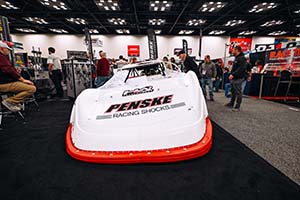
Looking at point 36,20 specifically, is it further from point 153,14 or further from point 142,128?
point 142,128

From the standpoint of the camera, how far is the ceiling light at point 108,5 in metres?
7.59

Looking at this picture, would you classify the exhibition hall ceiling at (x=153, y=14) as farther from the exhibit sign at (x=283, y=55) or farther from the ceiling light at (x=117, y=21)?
the exhibit sign at (x=283, y=55)

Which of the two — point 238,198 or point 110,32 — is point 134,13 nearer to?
point 110,32

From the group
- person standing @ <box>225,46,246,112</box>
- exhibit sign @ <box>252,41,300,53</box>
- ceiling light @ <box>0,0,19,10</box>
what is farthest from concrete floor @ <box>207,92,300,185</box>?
ceiling light @ <box>0,0,19,10</box>

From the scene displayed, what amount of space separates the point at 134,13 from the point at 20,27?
925 centimetres

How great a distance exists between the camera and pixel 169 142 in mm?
1360

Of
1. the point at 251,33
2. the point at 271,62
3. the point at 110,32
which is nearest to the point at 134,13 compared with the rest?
the point at 110,32

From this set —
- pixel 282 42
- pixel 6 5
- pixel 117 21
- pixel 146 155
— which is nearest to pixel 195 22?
pixel 117 21

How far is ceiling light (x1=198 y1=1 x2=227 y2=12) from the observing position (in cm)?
788

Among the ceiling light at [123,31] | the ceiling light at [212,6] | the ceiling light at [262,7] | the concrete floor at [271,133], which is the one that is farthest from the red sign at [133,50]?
the concrete floor at [271,133]

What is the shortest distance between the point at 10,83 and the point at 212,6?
926cm

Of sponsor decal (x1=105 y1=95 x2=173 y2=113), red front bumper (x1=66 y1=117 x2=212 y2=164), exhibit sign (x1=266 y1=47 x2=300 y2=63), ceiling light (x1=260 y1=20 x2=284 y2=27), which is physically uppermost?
ceiling light (x1=260 y1=20 x2=284 y2=27)

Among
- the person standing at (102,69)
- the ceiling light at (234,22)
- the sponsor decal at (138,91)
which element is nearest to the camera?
the sponsor decal at (138,91)

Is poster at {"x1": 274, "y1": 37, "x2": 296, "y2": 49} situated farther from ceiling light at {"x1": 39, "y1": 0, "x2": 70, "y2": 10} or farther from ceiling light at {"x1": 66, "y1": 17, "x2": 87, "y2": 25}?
ceiling light at {"x1": 66, "y1": 17, "x2": 87, "y2": 25}
